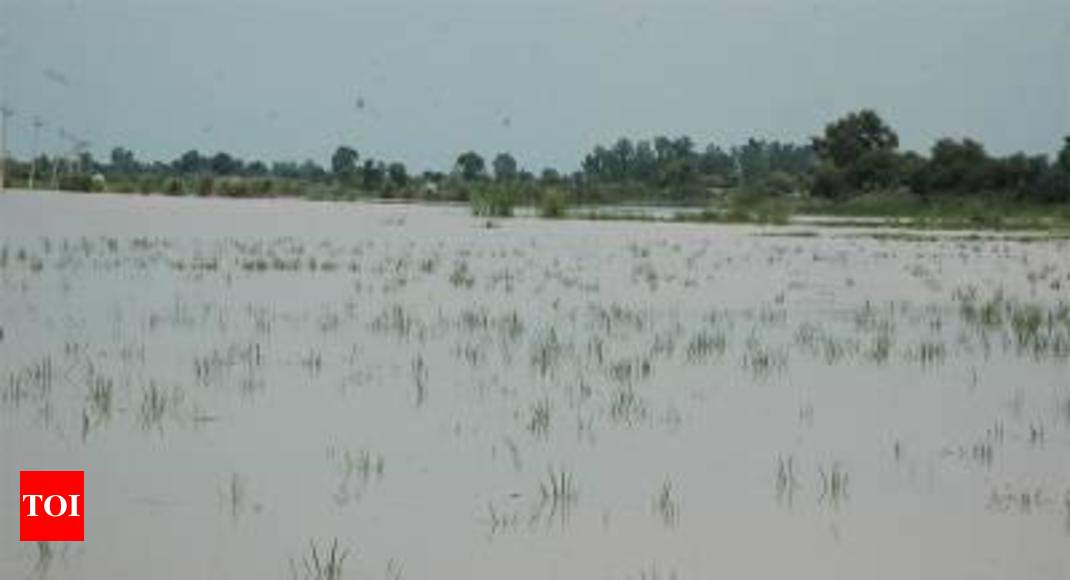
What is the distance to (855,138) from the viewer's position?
49875 millimetres

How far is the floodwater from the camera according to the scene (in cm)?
383

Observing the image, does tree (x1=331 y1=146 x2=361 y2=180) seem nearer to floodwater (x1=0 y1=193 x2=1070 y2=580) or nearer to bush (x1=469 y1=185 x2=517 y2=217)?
bush (x1=469 y1=185 x2=517 y2=217)

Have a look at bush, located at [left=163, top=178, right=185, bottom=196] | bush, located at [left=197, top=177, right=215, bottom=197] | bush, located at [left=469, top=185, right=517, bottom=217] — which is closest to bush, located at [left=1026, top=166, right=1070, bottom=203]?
bush, located at [left=469, top=185, right=517, bottom=217]

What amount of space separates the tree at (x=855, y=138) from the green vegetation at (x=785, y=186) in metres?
0.04

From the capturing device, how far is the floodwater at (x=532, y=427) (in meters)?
3.83

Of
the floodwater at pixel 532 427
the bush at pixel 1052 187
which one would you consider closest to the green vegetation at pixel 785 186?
the bush at pixel 1052 187

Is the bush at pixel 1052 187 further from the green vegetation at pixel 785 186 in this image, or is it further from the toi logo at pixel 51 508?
the toi logo at pixel 51 508

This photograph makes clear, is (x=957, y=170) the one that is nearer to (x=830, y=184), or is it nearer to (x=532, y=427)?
(x=830, y=184)

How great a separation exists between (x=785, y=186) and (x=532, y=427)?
55401 mm

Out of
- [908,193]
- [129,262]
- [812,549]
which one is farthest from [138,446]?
[908,193]

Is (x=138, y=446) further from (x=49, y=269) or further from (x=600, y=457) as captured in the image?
(x=49, y=269)

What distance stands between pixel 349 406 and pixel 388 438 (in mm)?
728

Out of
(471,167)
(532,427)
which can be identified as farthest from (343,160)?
(532,427)

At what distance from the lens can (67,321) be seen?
336 inches
